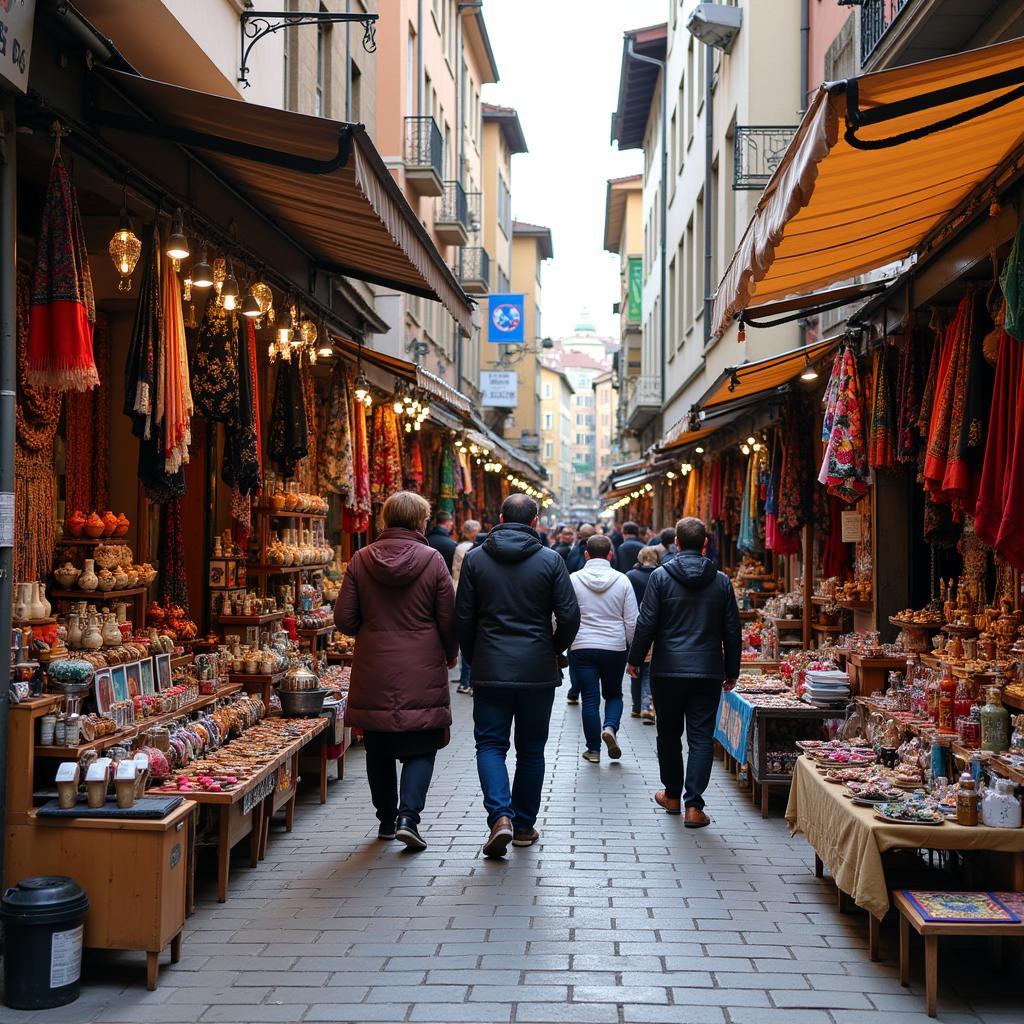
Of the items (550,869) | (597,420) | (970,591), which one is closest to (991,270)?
(970,591)

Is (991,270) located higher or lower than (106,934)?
higher

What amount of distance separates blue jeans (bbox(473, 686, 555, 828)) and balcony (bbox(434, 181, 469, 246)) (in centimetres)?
2010

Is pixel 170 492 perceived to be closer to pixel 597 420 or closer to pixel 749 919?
pixel 749 919

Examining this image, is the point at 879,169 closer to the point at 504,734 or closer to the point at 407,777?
the point at 504,734

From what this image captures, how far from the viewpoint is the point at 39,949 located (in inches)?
195

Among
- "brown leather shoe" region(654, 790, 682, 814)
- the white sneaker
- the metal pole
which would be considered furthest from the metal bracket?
the white sneaker

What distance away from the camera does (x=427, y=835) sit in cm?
791

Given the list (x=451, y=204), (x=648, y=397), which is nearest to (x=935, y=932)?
(x=451, y=204)

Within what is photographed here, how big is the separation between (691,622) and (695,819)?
132 centimetres

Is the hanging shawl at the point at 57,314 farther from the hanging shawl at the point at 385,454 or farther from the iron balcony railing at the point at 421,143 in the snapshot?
the iron balcony railing at the point at 421,143

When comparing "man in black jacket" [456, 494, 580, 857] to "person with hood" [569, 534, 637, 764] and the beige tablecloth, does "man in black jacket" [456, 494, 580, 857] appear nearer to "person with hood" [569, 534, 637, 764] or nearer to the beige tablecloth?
the beige tablecloth

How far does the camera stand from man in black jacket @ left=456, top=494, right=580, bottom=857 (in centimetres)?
737

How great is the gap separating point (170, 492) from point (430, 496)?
1282 cm

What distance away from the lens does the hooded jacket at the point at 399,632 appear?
7.28 m
